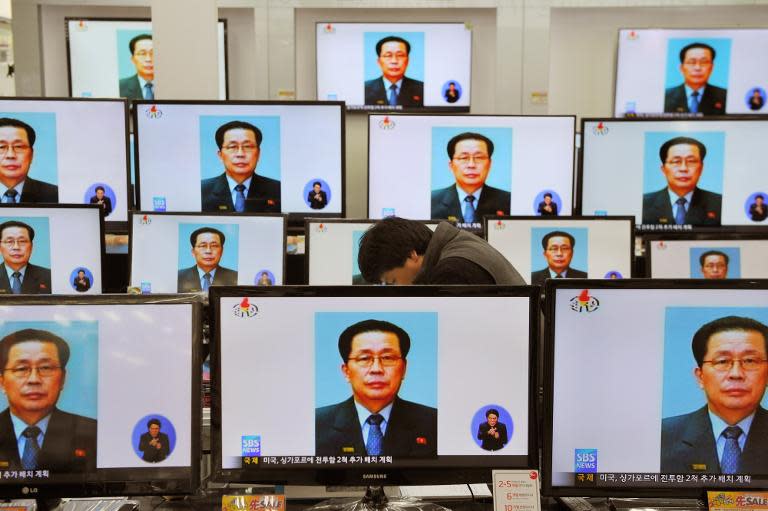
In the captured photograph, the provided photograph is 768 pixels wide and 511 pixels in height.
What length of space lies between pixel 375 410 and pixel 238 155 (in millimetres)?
2712

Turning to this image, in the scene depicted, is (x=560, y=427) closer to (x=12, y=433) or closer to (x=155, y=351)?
(x=155, y=351)

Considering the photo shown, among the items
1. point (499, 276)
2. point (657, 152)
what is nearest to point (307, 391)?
point (499, 276)

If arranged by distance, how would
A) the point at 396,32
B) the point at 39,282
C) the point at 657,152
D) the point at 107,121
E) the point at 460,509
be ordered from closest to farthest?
1. the point at 460,509
2. the point at 39,282
3. the point at 107,121
4. the point at 657,152
5. the point at 396,32

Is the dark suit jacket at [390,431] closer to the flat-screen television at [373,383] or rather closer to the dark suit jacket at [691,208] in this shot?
the flat-screen television at [373,383]

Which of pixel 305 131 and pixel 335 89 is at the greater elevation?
pixel 335 89

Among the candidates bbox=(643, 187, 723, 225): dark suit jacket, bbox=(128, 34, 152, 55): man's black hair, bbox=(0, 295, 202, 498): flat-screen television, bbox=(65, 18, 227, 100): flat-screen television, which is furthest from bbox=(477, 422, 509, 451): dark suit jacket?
bbox=(128, 34, 152, 55): man's black hair

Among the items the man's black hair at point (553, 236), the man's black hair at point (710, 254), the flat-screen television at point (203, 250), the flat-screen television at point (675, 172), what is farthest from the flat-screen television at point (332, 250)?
the flat-screen television at point (675, 172)

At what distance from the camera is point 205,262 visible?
321cm

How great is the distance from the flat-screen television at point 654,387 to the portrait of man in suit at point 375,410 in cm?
27

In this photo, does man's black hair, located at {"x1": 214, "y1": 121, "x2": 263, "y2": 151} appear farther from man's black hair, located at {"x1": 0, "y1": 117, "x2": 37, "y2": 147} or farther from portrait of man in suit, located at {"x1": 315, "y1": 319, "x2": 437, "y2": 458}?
portrait of man in suit, located at {"x1": 315, "y1": 319, "x2": 437, "y2": 458}

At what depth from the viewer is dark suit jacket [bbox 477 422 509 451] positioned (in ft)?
5.43

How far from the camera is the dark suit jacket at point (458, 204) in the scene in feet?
14.2

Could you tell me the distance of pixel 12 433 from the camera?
1.60 metres

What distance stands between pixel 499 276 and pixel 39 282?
183 cm
